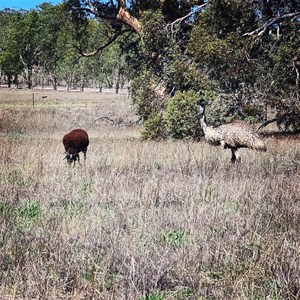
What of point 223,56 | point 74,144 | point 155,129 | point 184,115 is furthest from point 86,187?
point 155,129

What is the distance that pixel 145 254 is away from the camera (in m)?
5.11

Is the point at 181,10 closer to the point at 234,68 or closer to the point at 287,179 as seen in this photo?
the point at 234,68

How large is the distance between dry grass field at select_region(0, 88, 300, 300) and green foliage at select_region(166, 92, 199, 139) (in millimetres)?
7033

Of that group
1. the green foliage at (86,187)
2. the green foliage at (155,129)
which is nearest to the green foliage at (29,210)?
the green foliage at (86,187)

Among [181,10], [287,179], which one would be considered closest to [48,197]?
[287,179]

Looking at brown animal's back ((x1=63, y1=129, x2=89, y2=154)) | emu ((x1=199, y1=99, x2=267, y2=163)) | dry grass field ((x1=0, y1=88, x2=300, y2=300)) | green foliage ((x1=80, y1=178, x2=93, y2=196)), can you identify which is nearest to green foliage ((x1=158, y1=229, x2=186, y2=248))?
dry grass field ((x1=0, y1=88, x2=300, y2=300))

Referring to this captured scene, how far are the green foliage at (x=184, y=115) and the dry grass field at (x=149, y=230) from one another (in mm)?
7033

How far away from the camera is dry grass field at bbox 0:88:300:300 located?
4.40 metres

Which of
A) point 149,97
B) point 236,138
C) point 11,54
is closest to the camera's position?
point 236,138

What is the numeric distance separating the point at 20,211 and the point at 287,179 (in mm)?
4890

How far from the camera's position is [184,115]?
1889 cm

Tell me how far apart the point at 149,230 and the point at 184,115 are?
12977 millimetres

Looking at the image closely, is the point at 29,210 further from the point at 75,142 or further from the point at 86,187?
the point at 75,142

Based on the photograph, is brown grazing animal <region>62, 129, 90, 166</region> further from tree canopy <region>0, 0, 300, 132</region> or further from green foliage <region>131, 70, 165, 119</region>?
green foliage <region>131, 70, 165, 119</region>
